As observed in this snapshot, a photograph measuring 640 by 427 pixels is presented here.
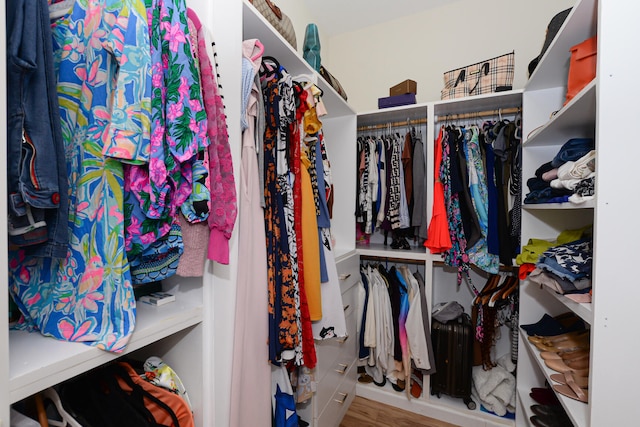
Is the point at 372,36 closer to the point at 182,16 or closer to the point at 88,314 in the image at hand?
the point at 182,16

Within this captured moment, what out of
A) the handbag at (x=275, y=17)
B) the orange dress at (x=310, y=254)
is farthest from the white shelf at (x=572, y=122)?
the handbag at (x=275, y=17)

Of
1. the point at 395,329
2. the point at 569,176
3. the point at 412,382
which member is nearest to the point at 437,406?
the point at 412,382

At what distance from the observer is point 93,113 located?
0.56 m

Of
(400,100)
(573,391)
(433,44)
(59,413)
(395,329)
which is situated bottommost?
(395,329)

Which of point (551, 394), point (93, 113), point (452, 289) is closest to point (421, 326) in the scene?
point (452, 289)

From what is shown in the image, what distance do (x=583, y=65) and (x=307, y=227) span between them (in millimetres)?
1089

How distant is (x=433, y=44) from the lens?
207 centimetres

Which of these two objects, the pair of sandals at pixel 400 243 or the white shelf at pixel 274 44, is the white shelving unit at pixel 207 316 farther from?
the pair of sandals at pixel 400 243

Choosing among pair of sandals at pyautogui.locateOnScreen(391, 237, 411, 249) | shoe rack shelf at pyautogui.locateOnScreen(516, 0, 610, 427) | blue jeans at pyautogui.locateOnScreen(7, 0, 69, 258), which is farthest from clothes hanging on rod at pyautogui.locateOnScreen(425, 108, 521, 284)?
blue jeans at pyautogui.locateOnScreen(7, 0, 69, 258)

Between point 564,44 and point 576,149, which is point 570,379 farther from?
point 564,44

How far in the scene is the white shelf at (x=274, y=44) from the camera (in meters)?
0.94

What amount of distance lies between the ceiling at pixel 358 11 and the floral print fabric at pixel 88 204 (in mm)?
1903

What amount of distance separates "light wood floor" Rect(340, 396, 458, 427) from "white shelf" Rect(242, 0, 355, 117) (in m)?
1.99

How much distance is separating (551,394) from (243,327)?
1.60 meters
